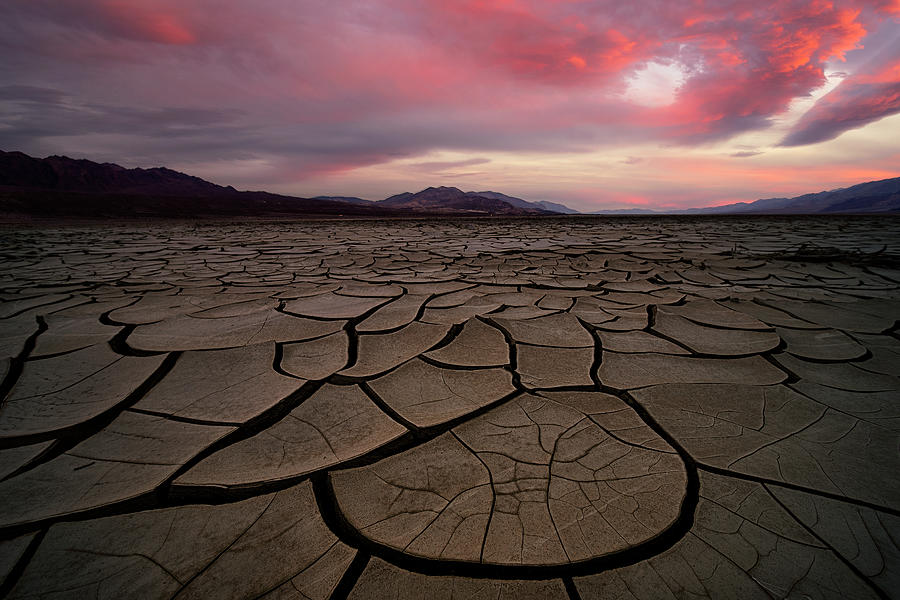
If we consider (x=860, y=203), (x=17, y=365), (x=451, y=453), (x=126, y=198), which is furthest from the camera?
(x=860, y=203)

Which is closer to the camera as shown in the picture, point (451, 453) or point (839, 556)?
point (839, 556)

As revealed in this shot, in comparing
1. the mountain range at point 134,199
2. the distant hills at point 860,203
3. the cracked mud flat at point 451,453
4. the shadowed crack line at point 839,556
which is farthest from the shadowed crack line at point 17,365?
the distant hills at point 860,203

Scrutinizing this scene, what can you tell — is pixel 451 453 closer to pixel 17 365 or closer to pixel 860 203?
pixel 17 365

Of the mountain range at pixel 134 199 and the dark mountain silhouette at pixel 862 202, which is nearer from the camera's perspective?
the mountain range at pixel 134 199

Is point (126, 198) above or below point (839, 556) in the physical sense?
above

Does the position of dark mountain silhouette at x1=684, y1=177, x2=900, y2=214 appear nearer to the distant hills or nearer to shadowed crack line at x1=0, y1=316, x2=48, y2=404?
the distant hills

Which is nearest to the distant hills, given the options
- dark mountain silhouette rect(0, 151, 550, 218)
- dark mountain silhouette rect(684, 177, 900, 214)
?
dark mountain silhouette rect(684, 177, 900, 214)

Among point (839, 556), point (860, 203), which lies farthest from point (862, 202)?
point (839, 556)

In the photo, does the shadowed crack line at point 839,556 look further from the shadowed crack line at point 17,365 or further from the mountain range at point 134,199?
the mountain range at point 134,199
